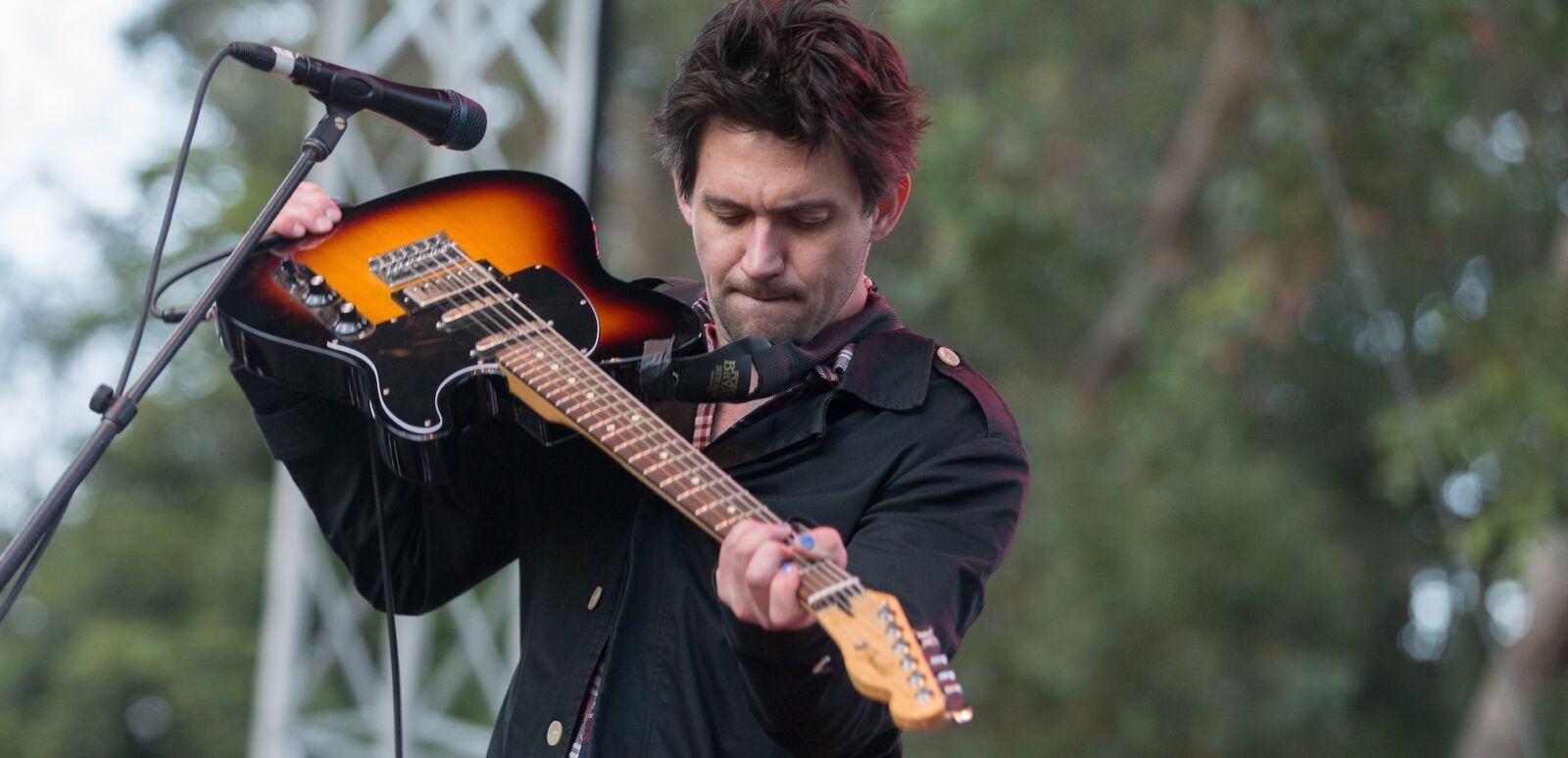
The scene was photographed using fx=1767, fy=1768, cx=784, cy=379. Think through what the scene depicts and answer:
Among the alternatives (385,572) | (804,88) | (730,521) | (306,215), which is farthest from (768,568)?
(306,215)

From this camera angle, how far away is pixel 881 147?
229cm

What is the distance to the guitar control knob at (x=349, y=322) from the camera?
2.32m

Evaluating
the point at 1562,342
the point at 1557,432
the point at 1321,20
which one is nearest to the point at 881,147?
the point at 1321,20

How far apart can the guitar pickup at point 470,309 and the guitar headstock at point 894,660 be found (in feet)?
2.63

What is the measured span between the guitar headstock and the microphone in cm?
105

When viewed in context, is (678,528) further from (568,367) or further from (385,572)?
(385,572)

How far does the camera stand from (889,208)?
2.46 metres

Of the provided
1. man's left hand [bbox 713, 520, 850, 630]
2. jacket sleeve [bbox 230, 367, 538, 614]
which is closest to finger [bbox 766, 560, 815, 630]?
man's left hand [bbox 713, 520, 850, 630]

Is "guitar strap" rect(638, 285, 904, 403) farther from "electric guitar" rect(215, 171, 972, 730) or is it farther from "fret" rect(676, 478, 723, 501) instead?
"fret" rect(676, 478, 723, 501)

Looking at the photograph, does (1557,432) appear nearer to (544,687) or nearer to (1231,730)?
(1231,730)

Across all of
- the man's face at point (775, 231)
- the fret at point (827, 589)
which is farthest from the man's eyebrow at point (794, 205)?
the fret at point (827, 589)

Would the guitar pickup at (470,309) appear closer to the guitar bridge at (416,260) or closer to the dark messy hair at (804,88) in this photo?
the guitar bridge at (416,260)

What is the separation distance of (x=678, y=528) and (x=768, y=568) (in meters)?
0.48

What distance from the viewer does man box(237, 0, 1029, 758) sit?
2135mm
